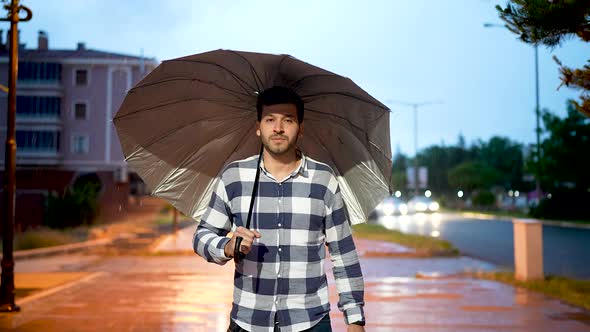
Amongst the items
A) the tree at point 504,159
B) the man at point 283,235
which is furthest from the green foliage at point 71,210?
the tree at point 504,159

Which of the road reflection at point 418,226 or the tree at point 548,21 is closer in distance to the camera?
the tree at point 548,21

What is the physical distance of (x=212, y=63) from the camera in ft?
11.1

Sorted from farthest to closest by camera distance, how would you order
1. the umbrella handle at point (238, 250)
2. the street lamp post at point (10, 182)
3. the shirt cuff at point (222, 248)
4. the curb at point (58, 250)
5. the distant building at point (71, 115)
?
the distant building at point (71, 115) < the curb at point (58, 250) < the street lamp post at point (10, 182) < the shirt cuff at point (222, 248) < the umbrella handle at point (238, 250)

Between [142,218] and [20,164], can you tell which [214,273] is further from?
[20,164]

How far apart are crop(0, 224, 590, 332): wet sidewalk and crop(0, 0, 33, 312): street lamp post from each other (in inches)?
14.3

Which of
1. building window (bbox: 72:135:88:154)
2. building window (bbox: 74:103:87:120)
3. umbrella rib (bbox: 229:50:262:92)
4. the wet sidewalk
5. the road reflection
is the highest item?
building window (bbox: 74:103:87:120)

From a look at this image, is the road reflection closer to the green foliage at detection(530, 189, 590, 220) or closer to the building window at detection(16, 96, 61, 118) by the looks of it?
the green foliage at detection(530, 189, 590, 220)

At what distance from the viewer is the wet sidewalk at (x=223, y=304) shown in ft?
26.5

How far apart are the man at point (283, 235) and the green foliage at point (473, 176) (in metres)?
78.9

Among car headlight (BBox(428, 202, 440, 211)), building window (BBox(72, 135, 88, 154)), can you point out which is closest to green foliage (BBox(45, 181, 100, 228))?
building window (BBox(72, 135, 88, 154))

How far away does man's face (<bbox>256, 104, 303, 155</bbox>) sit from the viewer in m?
3.11

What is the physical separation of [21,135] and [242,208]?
44.2m

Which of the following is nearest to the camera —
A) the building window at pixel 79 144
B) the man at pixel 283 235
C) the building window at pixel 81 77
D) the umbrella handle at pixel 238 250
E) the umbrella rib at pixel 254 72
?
the umbrella handle at pixel 238 250

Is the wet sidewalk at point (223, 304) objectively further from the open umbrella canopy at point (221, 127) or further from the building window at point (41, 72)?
the building window at point (41, 72)
